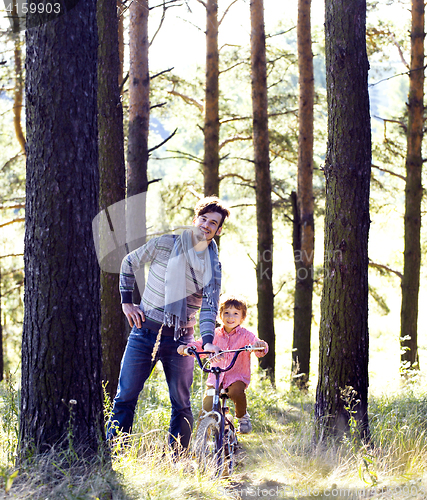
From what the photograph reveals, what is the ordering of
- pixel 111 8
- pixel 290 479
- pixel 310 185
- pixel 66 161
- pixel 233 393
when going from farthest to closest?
pixel 310 185, pixel 111 8, pixel 233 393, pixel 290 479, pixel 66 161

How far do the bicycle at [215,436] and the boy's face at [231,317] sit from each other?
0.96m

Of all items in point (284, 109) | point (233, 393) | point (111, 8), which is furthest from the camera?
point (284, 109)

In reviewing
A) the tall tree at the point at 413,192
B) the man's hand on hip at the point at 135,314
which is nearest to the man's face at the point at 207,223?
the man's hand on hip at the point at 135,314

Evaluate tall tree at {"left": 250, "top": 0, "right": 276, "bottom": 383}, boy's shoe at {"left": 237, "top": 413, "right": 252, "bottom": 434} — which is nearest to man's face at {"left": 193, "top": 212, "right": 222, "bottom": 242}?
boy's shoe at {"left": 237, "top": 413, "right": 252, "bottom": 434}

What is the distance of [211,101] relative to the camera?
36.1 ft

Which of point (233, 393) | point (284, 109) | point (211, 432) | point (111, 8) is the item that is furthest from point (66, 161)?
point (284, 109)

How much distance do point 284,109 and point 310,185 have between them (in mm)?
3354

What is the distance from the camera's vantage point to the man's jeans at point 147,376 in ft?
12.9

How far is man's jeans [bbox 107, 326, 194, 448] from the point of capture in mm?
3926

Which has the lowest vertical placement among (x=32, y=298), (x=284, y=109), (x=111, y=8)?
(x=32, y=298)

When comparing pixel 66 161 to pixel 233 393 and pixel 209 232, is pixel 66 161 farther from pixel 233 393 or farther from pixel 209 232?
pixel 233 393

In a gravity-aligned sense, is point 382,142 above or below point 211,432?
above

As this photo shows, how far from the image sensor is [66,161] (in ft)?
10.6

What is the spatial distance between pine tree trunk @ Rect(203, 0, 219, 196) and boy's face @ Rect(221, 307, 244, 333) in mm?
6159
